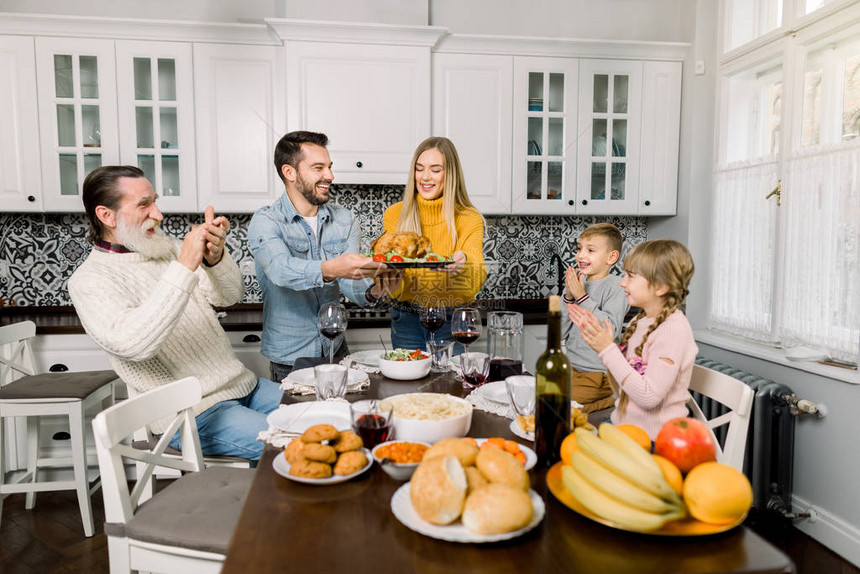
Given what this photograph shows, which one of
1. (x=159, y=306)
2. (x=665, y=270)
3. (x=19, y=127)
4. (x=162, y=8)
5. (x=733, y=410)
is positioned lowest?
(x=733, y=410)

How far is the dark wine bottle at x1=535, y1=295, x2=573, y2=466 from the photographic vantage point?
1.03m

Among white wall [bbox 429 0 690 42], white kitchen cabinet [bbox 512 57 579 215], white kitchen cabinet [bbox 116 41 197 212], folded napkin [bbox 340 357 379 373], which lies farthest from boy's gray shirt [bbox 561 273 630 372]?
white kitchen cabinet [bbox 116 41 197 212]

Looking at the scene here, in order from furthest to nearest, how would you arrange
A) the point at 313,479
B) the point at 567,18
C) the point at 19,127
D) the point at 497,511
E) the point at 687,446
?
the point at 567,18 → the point at 19,127 → the point at 313,479 → the point at 687,446 → the point at 497,511

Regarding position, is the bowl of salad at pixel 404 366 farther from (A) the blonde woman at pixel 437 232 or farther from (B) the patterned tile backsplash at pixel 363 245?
(B) the patterned tile backsplash at pixel 363 245

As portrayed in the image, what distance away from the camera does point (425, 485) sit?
792 millimetres

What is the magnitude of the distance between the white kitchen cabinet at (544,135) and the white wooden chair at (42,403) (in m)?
2.38

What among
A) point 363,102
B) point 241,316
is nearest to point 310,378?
point 241,316

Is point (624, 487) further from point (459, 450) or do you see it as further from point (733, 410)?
point (733, 410)

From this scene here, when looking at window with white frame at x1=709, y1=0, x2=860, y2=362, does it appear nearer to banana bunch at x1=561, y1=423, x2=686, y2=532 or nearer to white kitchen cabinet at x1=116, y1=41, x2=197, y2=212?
banana bunch at x1=561, y1=423, x2=686, y2=532

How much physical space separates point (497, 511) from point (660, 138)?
3271 millimetres

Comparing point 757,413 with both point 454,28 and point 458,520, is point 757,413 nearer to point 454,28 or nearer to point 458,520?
point 458,520

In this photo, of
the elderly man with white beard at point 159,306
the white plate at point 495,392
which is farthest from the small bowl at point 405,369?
the elderly man with white beard at point 159,306

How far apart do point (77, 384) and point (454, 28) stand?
9.34 ft

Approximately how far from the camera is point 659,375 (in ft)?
4.75
